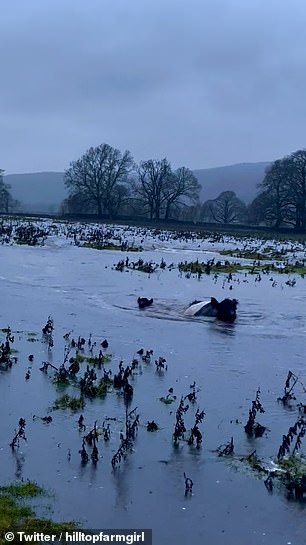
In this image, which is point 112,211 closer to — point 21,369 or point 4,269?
point 4,269

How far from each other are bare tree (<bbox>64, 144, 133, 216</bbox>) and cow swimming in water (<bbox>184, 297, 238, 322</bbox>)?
73442mm

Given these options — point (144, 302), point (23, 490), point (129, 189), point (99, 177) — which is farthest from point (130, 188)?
point (23, 490)

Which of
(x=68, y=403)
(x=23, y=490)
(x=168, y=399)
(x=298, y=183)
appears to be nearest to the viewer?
(x=23, y=490)

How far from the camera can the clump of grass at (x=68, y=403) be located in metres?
9.34

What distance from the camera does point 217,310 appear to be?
17.4m

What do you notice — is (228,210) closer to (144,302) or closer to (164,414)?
(144,302)

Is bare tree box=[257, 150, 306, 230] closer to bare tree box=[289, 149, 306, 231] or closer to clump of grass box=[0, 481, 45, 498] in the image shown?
bare tree box=[289, 149, 306, 231]

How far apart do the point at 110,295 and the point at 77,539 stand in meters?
14.9

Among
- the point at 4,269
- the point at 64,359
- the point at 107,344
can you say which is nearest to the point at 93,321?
the point at 107,344

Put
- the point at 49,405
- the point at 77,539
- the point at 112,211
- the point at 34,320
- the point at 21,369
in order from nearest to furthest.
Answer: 1. the point at 77,539
2. the point at 49,405
3. the point at 21,369
4. the point at 34,320
5. the point at 112,211

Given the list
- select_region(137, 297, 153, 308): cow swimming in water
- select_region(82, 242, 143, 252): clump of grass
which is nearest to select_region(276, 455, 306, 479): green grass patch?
select_region(137, 297, 153, 308): cow swimming in water

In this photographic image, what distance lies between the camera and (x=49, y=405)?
30.8 ft

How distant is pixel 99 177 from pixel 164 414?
277ft

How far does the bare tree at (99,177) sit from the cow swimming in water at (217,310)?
7344cm
